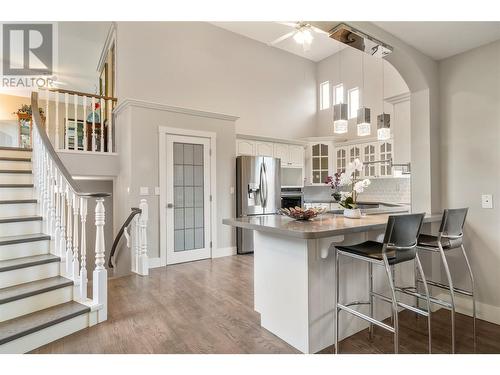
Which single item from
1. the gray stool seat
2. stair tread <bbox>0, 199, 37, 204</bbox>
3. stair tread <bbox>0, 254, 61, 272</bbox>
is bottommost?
stair tread <bbox>0, 254, 61, 272</bbox>

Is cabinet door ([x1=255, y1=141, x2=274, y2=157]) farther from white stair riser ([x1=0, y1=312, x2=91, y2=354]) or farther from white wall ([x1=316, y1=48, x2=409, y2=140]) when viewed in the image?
white stair riser ([x1=0, y1=312, x2=91, y2=354])

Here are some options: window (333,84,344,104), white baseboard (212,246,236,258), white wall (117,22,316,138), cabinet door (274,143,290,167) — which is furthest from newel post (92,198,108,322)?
window (333,84,344,104)

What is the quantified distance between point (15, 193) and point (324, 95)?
278 inches

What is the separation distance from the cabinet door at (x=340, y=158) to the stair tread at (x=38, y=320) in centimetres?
582

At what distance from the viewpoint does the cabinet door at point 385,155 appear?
5.86 m

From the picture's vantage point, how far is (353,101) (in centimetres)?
720

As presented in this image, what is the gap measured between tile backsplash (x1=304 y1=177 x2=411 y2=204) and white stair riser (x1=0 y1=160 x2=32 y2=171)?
222 inches

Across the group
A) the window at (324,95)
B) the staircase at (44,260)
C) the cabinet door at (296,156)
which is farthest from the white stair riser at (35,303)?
the window at (324,95)

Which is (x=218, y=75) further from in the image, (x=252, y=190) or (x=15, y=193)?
(x=15, y=193)

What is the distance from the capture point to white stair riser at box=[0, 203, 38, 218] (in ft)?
Result: 10.6

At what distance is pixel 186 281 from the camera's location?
3760 millimetres

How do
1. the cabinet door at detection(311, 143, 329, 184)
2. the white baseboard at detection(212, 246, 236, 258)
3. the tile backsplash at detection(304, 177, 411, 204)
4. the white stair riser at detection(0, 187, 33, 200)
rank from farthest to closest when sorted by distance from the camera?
1. the cabinet door at detection(311, 143, 329, 184)
2. the tile backsplash at detection(304, 177, 411, 204)
3. the white baseboard at detection(212, 246, 236, 258)
4. the white stair riser at detection(0, 187, 33, 200)

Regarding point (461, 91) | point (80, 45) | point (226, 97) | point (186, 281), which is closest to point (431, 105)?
point (461, 91)

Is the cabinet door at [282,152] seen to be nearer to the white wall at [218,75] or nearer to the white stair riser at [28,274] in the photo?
the white wall at [218,75]
